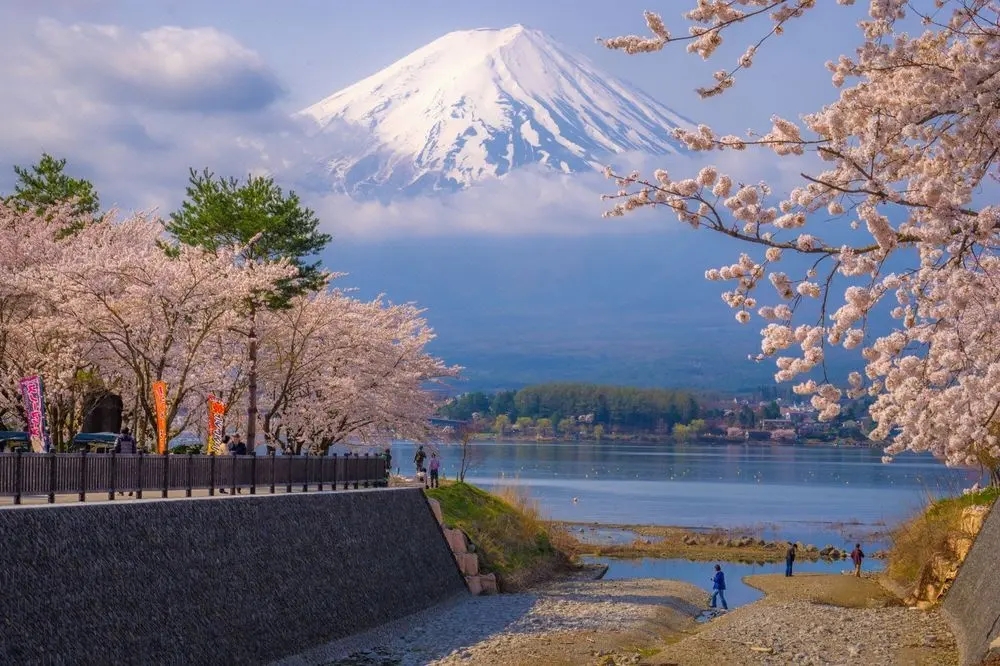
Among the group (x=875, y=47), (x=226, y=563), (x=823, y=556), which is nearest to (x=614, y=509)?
(x=823, y=556)

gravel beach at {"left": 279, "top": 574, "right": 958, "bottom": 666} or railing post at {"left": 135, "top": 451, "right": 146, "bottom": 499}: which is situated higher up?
railing post at {"left": 135, "top": 451, "right": 146, "bottom": 499}

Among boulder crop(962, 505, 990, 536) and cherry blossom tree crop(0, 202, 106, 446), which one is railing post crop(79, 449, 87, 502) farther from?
boulder crop(962, 505, 990, 536)

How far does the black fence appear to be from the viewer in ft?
64.1

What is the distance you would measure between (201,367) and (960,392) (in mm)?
28065

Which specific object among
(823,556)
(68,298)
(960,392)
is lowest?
(823,556)

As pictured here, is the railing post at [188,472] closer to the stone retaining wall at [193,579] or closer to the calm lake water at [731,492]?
the stone retaining wall at [193,579]

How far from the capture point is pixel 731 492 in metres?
116

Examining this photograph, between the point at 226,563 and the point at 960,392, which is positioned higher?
the point at 960,392

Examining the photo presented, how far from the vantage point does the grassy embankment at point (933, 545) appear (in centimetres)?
3372

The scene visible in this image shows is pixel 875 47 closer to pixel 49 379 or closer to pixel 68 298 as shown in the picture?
pixel 68 298

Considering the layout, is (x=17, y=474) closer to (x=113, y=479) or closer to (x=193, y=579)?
(x=193, y=579)

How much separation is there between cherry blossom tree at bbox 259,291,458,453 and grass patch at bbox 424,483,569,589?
3.98 m

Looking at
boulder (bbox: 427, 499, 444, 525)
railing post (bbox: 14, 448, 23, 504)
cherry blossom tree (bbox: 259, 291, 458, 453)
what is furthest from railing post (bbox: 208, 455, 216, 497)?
cherry blossom tree (bbox: 259, 291, 458, 453)

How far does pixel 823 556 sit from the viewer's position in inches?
2366
